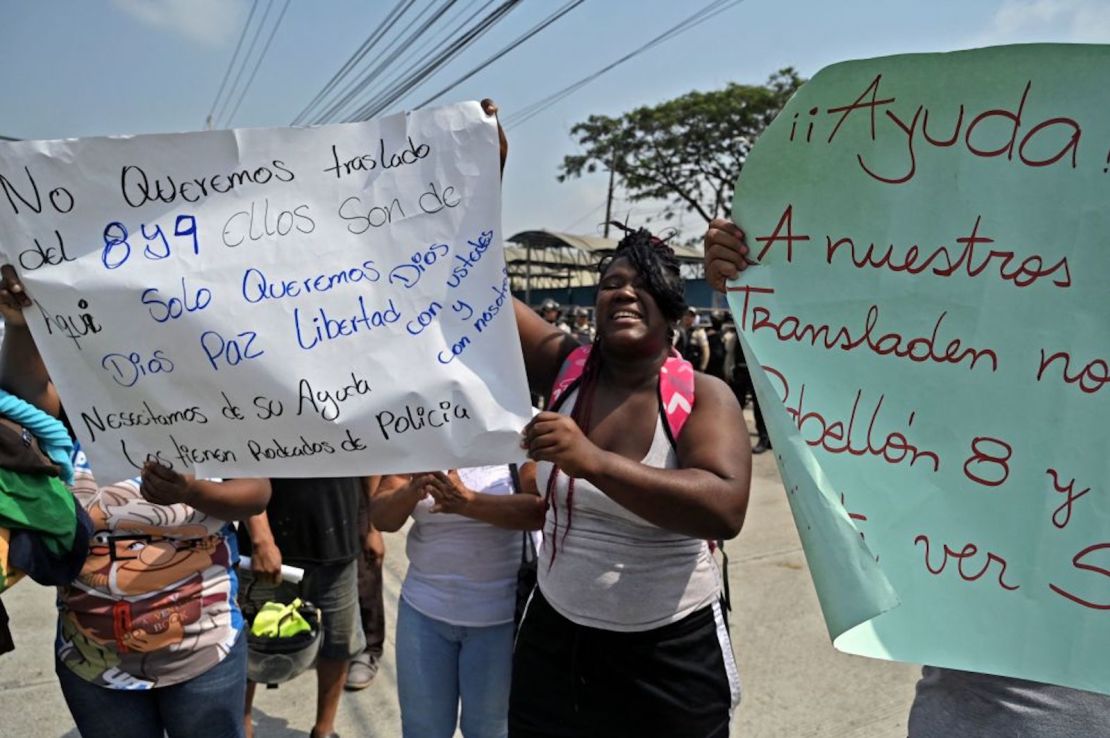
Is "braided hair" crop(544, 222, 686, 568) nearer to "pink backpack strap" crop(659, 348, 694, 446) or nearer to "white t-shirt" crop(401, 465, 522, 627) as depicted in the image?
"pink backpack strap" crop(659, 348, 694, 446)

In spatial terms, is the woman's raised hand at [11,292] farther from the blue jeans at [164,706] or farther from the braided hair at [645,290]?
the braided hair at [645,290]

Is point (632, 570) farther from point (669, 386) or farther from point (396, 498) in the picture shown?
point (396, 498)

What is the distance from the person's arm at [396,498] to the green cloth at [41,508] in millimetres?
764

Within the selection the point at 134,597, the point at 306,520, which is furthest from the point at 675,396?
the point at 306,520

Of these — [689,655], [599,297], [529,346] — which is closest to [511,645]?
[689,655]

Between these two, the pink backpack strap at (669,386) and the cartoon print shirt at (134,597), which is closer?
the pink backpack strap at (669,386)

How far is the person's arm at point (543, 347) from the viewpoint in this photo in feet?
6.79

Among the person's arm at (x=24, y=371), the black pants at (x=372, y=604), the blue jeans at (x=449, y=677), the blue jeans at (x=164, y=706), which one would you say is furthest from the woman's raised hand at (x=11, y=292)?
the black pants at (x=372, y=604)

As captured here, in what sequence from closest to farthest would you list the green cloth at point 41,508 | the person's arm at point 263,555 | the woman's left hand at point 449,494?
the green cloth at point 41,508
the woman's left hand at point 449,494
the person's arm at point 263,555

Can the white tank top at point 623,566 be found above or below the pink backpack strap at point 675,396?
below

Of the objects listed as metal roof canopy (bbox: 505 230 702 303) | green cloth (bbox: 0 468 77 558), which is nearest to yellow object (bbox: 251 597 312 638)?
green cloth (bbox: 0 468 77 558)

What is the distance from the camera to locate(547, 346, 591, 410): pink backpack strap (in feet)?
6.43

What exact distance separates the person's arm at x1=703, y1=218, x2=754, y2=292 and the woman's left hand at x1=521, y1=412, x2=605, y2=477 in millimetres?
423

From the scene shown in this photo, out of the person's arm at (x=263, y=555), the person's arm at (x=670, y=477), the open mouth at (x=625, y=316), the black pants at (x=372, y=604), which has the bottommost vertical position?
the black pants at (x=372, y=604)
